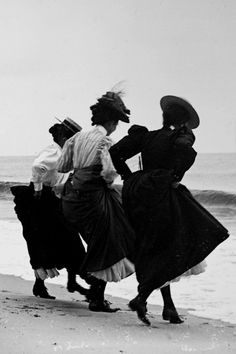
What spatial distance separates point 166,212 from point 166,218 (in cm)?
4

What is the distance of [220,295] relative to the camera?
7035 mm

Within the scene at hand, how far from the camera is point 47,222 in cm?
602

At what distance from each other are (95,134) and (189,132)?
0.66 meters

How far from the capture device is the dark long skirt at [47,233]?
19.5ft

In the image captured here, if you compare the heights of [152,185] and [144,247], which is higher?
[152,185]

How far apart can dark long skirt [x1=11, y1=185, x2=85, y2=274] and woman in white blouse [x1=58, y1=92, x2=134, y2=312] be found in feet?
1.37

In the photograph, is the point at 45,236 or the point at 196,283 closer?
the point at 45,236

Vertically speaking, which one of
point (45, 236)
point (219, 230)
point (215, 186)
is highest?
point (219, 230)

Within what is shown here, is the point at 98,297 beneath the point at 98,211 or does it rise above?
beneath

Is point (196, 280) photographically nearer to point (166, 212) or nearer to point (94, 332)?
point (166, 212)

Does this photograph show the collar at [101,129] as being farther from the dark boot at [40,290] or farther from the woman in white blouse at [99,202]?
the dark boot at [40,290]

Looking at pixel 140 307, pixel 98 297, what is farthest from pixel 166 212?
pixel 98 297

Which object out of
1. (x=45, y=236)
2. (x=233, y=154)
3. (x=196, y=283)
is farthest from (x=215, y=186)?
(x=45, y=236)

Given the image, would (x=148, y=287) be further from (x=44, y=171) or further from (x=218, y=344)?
(x=44, y=171)
